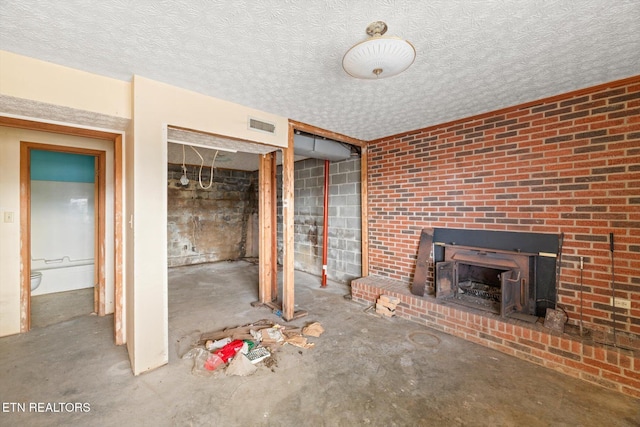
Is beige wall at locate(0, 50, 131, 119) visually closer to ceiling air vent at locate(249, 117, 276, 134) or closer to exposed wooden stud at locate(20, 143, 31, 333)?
ceiling air vent at locate(249, 117, 276, 134)

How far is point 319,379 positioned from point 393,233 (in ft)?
7.67

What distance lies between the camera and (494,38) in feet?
5.37

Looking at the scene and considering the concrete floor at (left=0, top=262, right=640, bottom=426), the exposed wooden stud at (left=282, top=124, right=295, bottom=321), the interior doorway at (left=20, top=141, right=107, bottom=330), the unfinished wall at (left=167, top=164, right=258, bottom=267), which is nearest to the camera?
the concrete floor at (left=0, top=262, right=640, bottom=426)

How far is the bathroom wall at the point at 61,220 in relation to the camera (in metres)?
3.89

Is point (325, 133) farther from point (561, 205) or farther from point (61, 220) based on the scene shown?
point (61, 220)

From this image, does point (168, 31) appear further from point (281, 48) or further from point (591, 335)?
point (591, 335)

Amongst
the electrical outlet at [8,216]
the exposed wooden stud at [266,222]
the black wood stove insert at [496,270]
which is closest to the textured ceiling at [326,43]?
the exposed wooden stud at [266,222]

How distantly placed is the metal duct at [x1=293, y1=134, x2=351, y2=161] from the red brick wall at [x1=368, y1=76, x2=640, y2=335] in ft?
3.62

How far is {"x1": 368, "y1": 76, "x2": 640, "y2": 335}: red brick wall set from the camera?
7.14ft

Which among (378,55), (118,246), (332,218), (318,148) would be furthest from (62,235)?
(378,55)

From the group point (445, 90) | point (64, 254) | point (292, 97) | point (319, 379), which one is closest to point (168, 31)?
point (292, 97)

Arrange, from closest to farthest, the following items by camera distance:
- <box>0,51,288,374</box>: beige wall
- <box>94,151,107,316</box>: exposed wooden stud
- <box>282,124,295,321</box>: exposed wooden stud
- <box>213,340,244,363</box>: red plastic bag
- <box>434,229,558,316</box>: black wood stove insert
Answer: <box>0,51,288,374</box>: beige wall, <box>213,340,244,363</box>: red plastic bag, <box>434,229,558,316</box>: black wood stove insert, <box>282,124,295,321</box>: exposed wooden stud, <box>94,151,107,316</box>: exposed wooden stud

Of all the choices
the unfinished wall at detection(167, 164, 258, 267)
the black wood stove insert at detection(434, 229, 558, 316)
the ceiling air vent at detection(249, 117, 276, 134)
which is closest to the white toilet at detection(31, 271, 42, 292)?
the unfinished wall at detection(167, 164, 258, 267)

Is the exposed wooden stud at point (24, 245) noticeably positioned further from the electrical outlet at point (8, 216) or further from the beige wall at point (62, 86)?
the beige wall at point (62, 86)
